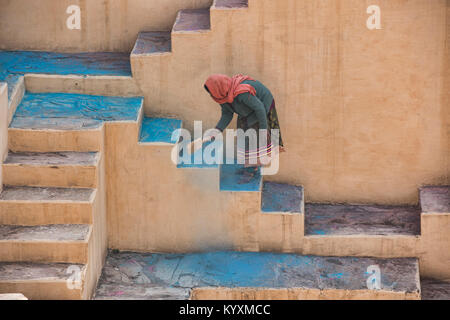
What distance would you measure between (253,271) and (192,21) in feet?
7.80

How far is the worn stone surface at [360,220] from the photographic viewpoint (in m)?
8.65

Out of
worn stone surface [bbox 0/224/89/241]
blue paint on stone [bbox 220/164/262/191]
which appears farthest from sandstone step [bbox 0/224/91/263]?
blue paint on stone [bbox 220/164/262/191]

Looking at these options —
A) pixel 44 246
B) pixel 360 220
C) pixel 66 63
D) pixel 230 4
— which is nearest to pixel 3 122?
pixel 44 246

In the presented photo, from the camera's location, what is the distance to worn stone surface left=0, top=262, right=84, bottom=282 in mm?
7371

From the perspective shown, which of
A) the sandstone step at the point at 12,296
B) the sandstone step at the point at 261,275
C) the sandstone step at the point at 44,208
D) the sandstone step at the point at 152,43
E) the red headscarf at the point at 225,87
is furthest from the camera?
the sandstone step at the point at 152,43

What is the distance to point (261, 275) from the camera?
827 centimetres

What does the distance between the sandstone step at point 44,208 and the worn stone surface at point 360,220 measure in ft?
6.75

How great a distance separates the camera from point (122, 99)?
28.8 feet

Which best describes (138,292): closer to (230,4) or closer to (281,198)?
(281,198)

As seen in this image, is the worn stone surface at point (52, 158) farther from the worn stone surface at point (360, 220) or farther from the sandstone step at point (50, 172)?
the worn stone surface at point (360, 220)

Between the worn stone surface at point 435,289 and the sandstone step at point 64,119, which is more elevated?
the sandstone step at point 64,119

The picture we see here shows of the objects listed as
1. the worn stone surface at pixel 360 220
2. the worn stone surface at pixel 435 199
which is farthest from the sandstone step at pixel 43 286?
the worn stone surface at pixel 435 199

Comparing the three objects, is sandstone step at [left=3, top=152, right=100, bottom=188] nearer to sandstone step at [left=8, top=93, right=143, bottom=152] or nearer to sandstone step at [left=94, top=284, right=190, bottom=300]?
sandstone step at [left=8, top=93, right=143, bottom=152]

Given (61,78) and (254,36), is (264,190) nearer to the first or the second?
(254,36)
